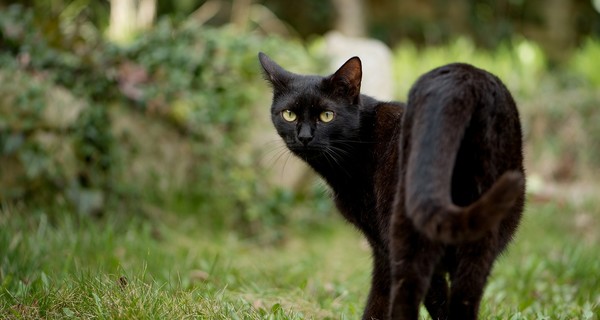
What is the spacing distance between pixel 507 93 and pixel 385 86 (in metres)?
4.84

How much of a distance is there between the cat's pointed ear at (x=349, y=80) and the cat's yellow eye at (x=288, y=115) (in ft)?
0.70

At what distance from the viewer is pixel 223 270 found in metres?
3.78

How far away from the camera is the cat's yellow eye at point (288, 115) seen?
2.91 m

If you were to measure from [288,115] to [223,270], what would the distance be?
1255 millimetres

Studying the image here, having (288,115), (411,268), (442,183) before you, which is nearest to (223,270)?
(288,115)

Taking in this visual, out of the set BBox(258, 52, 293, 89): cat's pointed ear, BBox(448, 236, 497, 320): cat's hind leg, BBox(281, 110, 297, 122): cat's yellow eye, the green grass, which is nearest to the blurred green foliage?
the green grass

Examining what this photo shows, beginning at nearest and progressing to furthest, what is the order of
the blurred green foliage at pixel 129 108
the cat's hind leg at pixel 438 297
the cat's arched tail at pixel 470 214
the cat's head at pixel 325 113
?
1. the cat's arched tail at pixel 470 214
2. the cat's hind leg at pixel 438 297
3. the cat's head at pixel 325 113
4. the blurred green foliage at pixel 129 108

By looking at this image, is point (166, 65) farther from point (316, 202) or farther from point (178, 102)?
point (316, 202)

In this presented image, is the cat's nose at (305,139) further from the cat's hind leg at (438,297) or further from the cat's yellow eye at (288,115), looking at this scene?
the cat's hind leg at (438,297)

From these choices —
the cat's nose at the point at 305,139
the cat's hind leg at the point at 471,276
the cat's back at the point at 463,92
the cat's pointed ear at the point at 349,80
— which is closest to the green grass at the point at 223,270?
the cat's hind leg at the point at 471,276

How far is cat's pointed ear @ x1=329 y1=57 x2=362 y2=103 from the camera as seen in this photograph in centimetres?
283

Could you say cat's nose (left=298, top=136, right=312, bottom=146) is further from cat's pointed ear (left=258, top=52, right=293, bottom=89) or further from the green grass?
the green grass

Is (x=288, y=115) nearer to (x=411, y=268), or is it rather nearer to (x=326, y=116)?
(x=326, y=116)

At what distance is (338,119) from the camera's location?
112 inches
